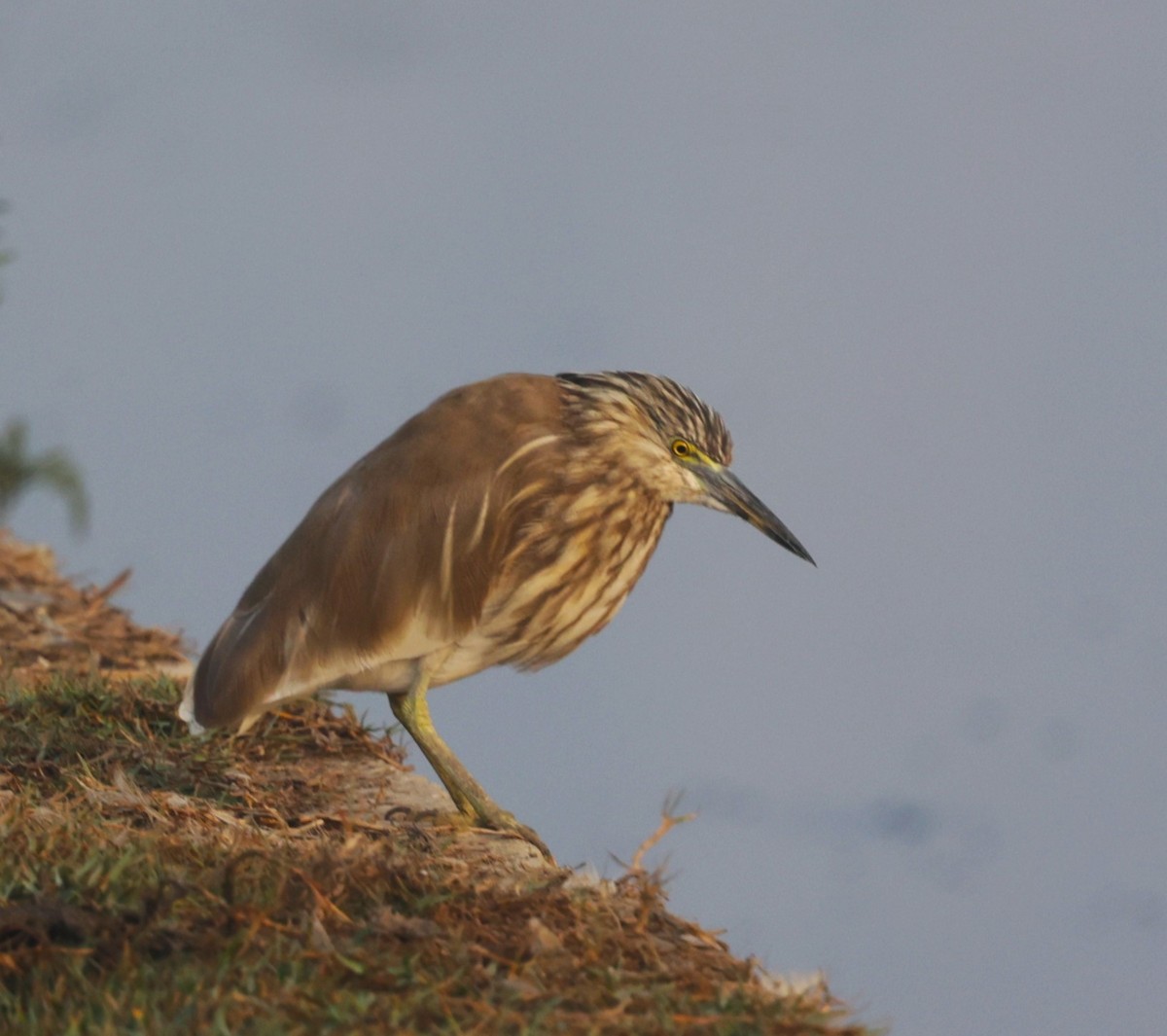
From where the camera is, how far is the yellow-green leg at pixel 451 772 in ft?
20.2

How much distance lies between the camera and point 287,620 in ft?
20.3

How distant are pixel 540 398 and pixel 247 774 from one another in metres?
1.76

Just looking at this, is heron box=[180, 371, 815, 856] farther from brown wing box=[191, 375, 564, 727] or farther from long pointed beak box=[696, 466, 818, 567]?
long pointed beak box=[696, 466, 818, 567]

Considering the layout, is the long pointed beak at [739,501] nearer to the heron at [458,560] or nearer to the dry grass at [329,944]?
the heron at [458,560]

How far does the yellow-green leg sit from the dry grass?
0.67 meters

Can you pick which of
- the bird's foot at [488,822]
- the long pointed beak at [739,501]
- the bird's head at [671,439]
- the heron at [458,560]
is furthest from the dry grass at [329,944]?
the long pointed beak at [739,501]

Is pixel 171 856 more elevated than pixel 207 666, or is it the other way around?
pixel 207 666

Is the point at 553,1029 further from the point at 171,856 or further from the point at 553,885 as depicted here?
the point at 171,856

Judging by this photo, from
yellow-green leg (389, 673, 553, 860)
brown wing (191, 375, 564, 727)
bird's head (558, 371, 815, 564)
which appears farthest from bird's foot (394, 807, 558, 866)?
bird's head (558, 371, 815, 564)

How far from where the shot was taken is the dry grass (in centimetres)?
376

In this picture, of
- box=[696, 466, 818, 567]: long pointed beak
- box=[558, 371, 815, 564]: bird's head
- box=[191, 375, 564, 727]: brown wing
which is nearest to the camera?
box=[191, 375, 564, 727]: brown wing

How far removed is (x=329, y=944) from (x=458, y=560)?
2.20 metres

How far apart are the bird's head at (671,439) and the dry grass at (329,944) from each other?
1.69 m

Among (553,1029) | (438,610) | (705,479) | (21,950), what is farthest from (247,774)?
(553,1029)
